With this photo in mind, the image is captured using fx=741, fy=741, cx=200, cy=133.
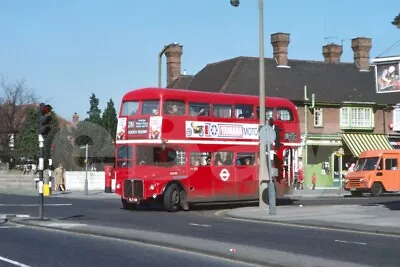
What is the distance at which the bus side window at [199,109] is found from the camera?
28.5 meters

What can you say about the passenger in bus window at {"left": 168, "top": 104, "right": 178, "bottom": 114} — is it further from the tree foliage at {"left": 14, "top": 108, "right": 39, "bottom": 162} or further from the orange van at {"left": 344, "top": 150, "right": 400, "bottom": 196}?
the tree foliage at {"left": 14, "top": 108, "right": 39, "bottom": 162}

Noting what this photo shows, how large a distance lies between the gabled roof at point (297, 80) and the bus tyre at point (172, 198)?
27.9 meters

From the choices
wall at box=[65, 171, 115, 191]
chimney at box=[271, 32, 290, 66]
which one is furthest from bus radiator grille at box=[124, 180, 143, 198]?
chimney at box=[271, 32, 290, 66]

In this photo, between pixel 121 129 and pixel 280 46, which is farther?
pixel 280 46

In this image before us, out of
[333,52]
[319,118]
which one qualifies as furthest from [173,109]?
[333,52]

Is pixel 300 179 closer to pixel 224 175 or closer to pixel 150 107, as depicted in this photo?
pixel 224 175

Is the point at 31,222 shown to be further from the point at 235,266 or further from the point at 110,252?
the point at 235,266

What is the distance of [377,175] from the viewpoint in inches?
1662

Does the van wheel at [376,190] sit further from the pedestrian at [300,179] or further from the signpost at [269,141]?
the signpost at [269,141]

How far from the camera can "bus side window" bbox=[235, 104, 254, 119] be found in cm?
3014

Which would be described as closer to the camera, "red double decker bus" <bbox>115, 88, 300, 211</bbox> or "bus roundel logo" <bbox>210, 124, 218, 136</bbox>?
"red double decker bus" <bbox>115, 88, 300, 211</bbox>

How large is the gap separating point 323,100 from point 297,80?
10.0 feet

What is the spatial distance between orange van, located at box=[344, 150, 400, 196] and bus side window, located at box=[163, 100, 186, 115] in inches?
682

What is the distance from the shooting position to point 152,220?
2347 centimetres
